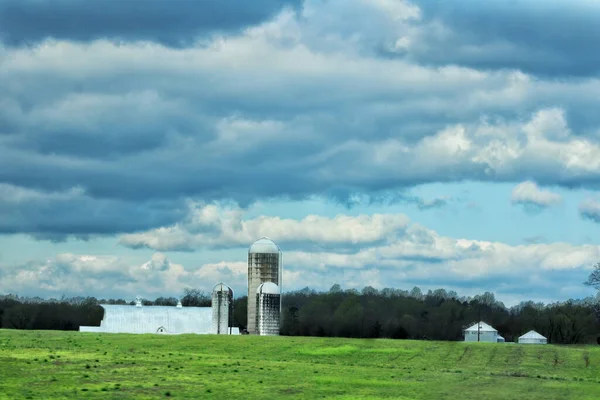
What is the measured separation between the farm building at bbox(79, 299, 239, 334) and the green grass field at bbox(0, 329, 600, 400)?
22.2 meters

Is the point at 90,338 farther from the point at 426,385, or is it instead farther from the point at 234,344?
the point at 426,385

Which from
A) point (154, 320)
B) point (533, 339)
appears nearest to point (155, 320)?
point (154, 320)

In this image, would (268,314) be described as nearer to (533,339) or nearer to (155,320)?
(155,320)

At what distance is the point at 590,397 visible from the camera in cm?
4922

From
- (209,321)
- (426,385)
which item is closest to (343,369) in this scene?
(426,385)

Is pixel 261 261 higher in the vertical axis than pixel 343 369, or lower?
higher

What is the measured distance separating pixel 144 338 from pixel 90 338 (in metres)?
5.05

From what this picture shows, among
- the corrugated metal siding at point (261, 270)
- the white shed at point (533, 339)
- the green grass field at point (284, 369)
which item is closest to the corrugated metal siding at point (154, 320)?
the corrugated metal siding at point (261, 270)

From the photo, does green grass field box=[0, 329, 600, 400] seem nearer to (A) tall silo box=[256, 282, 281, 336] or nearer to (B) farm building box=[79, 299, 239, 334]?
(A) tall silo box=[256, 282, 281, 336]

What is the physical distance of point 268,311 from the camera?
106 m

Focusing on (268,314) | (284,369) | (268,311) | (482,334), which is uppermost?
(268,311)

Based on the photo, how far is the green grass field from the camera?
46.2 metres

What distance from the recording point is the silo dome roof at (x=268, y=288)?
4190 inches

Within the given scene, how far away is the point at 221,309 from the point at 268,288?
6.36m
